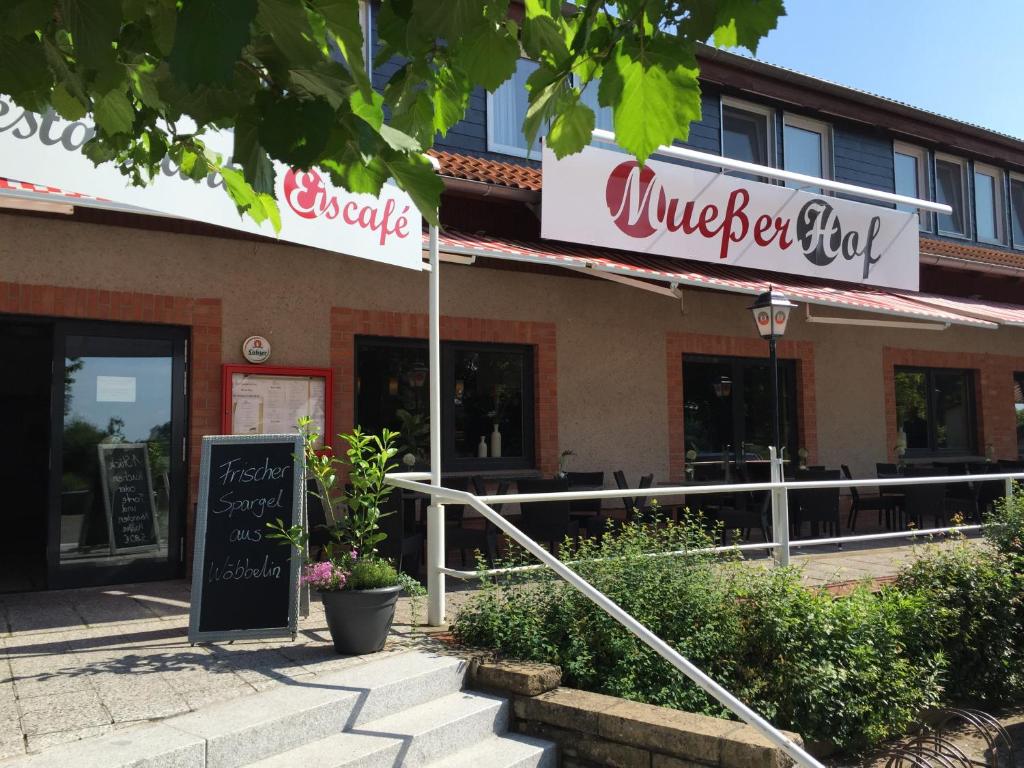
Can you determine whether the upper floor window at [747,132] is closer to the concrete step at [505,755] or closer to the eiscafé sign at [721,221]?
the eiscafé sign at [721,221]

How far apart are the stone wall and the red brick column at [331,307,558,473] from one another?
405 centimetres

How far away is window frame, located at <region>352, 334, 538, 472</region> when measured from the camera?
28.0ft

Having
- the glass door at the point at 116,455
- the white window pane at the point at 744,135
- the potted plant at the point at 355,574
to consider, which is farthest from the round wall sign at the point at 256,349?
the white window pane at the point at 744,135

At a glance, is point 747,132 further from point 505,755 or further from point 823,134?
point 505,755

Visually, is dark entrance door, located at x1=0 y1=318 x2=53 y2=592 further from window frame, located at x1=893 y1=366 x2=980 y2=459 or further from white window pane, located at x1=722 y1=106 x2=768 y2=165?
window frame, located at x1=893 y1=366 x2=980 y2=459

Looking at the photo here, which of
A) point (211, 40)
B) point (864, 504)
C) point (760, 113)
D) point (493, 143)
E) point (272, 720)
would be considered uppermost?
point (760, 113)

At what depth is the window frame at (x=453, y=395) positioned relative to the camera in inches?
336

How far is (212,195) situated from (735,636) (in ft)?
14.7

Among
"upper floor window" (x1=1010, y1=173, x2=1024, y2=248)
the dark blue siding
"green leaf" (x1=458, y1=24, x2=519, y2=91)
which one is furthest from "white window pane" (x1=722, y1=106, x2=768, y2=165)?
"green leaf" (x1=458, y1=24, x2=519, y2=91)

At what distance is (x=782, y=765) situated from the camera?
3.64 metres

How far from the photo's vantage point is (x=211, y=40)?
1.84 meters

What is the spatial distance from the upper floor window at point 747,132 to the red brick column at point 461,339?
4.93m

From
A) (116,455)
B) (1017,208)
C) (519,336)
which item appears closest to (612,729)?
(116,455)

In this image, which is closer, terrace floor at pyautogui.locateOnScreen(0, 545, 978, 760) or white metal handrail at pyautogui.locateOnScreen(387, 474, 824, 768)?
white metal handrail at pyautogui.locateOnScreen(387, 474, 824, 768)
